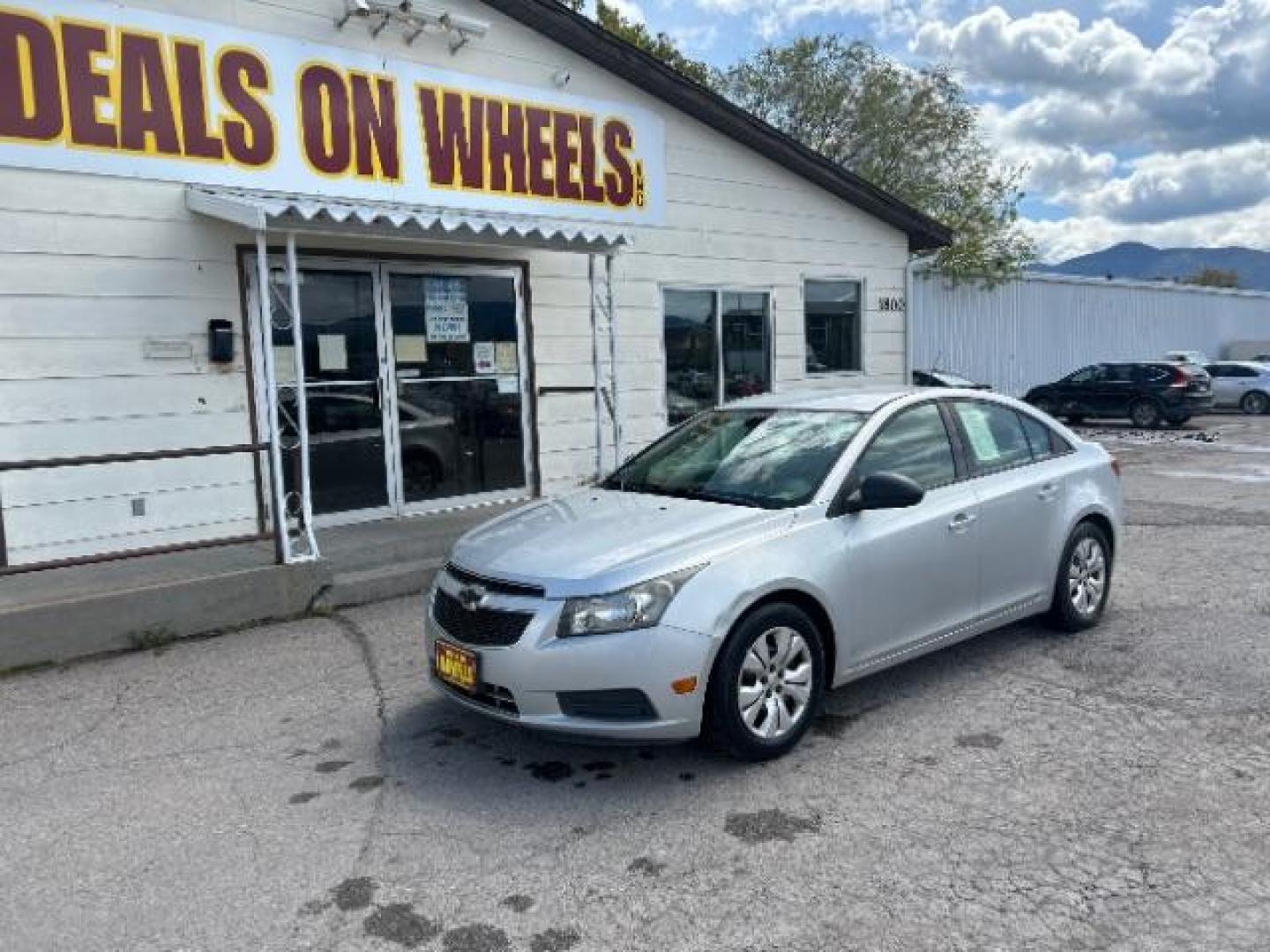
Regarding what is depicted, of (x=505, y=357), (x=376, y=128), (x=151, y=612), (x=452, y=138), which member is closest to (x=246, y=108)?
(x=376, y=128)

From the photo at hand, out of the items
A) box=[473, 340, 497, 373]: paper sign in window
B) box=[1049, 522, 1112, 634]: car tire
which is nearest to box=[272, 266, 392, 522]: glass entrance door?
box=[473, 340, 497, 373]: paper sign in window

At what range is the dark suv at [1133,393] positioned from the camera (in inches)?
822

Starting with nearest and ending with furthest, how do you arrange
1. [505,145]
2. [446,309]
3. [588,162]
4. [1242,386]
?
[446,309], [505,145], [588,162], [1242,386]

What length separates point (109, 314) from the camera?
22.6 ft

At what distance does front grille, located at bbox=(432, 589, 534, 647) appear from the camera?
3826mm

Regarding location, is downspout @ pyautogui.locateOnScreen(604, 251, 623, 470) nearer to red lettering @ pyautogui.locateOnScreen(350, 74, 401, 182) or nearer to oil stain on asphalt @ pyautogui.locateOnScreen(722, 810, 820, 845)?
red lettering @ pyautogui.locateOnScreen(350, 74, 401, 182)

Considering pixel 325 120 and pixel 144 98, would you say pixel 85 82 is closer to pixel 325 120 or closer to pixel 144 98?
pixel 144 98

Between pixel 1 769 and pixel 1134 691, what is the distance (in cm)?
530

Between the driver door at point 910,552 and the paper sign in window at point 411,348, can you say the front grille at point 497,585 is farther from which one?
the paper sign in window at point 411,348

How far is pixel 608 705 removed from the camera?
3703 mm

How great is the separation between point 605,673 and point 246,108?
5.87m

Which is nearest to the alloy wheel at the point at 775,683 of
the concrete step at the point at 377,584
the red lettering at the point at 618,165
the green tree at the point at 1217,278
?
the concrete step at the point at 377,584

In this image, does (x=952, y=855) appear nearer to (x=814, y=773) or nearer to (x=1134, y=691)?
(x=814, y=773)

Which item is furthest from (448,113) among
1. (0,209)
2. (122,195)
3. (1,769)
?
(1,769)
